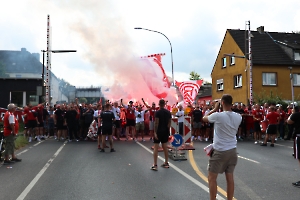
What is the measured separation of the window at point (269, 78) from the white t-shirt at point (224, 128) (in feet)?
94.7

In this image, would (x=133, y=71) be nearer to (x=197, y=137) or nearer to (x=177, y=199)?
(x=197, y=137)

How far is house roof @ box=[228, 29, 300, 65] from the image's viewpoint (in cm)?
3247

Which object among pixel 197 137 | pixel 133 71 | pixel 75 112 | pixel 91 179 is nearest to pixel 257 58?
pixel 133 71

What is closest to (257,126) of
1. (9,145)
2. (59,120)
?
(59,120)

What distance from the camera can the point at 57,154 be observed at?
36.5ft

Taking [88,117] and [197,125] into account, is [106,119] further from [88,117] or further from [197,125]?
[197,125]

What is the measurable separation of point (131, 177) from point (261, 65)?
90.4 ft

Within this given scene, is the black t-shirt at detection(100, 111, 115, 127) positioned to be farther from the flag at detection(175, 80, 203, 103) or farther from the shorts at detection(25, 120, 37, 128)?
the flag at detection(175, 80, 203, 103)

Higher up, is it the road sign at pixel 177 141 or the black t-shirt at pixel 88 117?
the black t-shirt at pixel 88 117

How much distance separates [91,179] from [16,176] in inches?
73.8

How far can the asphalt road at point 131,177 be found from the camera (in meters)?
5.94

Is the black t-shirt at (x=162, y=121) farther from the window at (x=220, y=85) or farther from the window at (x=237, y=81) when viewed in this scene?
the window at (x=220, y=85)

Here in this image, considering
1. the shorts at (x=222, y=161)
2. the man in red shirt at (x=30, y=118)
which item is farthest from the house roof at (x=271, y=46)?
the shorts at (x=222, y=161)

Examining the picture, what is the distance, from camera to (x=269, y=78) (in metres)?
32.1
